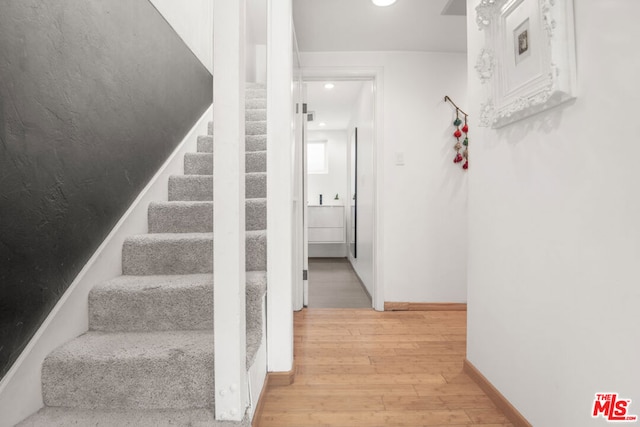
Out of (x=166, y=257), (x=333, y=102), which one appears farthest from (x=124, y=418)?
(x=333, y=102)

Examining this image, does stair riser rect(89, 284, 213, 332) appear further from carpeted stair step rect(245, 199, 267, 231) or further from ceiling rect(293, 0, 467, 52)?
ceiling rect(293, 0, 467, 52)

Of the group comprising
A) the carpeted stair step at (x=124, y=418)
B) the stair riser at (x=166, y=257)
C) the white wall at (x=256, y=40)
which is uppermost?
the white wall at (x=256, y=40)

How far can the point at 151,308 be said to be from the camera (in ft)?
4.26

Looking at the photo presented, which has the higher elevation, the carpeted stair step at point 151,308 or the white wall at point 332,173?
the white wall at point 332,173

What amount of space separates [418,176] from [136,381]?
245 cm

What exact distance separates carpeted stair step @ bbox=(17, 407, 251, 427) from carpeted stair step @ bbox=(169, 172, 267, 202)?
4.04 ft

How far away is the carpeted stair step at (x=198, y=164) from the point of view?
225cm

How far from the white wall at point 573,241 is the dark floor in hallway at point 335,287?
161cm

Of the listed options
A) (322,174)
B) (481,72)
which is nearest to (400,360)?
(481,72)

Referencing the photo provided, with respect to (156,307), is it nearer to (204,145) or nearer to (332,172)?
(204,145)

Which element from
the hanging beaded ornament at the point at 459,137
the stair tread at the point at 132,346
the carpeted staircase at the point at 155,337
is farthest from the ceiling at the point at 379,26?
the stair tread at the point at 132,346

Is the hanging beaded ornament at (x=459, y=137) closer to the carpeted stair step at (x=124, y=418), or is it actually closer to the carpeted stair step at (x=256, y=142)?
the carpeted stair step at (x=256, y=142)

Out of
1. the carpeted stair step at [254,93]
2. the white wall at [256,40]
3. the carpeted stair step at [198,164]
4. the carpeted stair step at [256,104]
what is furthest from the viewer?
the white wall at [256,40]

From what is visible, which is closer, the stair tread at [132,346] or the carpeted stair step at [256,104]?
the stair tread at [132,346]
